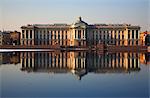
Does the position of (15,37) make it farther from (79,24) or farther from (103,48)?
(103,48)

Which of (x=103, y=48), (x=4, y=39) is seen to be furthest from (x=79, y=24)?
(x=103, y=48)

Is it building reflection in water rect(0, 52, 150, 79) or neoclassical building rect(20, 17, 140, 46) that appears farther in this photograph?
neoclassical building rect(20, 17, 140, 46)

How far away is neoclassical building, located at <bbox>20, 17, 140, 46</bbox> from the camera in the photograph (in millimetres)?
62375

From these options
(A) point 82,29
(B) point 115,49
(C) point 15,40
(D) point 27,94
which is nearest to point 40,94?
(D) point 27,94

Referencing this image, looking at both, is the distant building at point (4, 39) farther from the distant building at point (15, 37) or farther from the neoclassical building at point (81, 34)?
the neoclassical building at point (81, 34)

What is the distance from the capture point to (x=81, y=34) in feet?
204

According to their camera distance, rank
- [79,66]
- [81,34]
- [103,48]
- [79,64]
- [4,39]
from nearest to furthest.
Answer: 1. [79,66]
2. [79,64]
3. [103,48]
4. [81,34]
5. [4,39]

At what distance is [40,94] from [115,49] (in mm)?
36181

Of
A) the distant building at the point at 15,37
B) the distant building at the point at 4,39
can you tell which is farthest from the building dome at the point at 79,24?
the distant building at the point at 4,39

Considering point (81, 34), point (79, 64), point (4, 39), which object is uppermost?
point (81, 34)

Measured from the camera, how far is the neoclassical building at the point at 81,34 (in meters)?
62.4

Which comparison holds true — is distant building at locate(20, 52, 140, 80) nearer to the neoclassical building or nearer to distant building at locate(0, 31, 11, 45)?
the neoclassical building

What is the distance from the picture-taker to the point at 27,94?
944 centimetres

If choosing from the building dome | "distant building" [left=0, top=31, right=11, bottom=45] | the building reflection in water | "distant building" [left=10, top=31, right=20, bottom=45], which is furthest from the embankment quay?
"distant building" [left=0, top=31, right=11, bottom=45]
